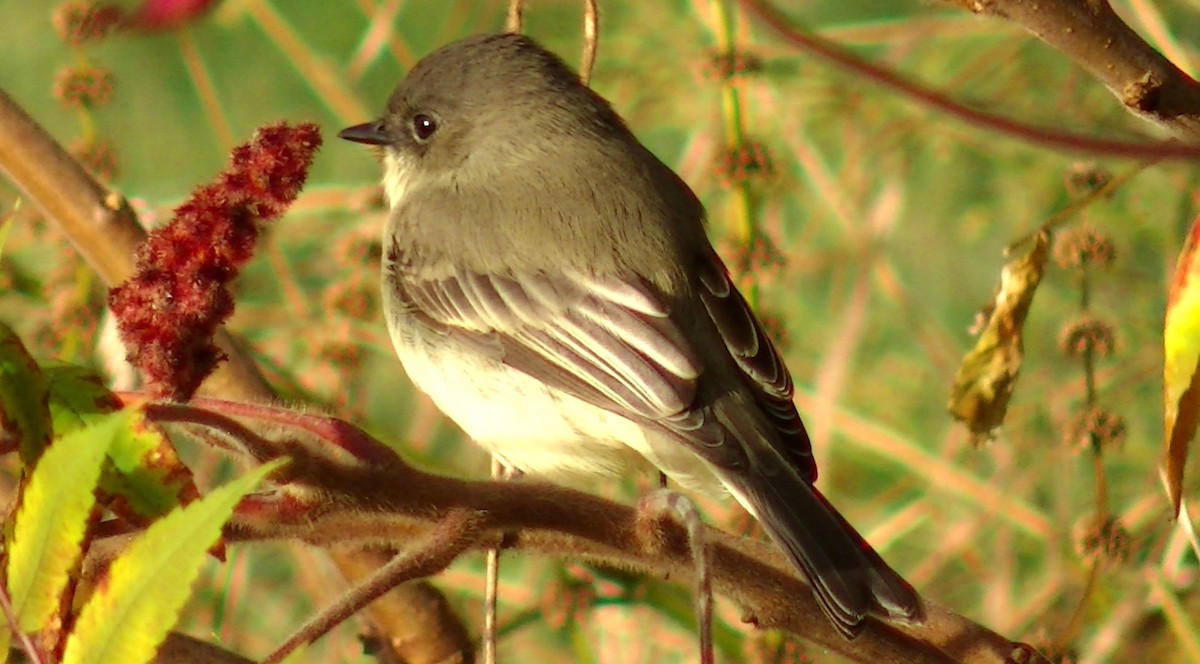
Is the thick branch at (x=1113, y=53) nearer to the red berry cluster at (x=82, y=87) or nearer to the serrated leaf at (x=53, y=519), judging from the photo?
the serrated leaf at (x=53, y=519)

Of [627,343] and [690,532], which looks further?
[627,343]

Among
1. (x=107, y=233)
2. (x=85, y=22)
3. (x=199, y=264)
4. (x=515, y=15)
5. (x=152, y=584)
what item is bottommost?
(x=152, y=584)

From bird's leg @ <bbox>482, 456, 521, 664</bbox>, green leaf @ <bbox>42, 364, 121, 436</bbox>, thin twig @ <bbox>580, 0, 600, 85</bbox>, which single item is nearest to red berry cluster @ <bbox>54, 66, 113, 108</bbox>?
thin twig @ <bbox>580, 0, 600, 85</bbox>

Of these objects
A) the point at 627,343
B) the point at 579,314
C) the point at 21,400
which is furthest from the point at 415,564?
the point at 579,314

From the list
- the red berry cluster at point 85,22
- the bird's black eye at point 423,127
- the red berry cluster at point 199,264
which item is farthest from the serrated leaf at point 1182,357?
the red berry cluster at point 85,22

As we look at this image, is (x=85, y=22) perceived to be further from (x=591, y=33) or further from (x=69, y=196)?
(x=591, y=33)

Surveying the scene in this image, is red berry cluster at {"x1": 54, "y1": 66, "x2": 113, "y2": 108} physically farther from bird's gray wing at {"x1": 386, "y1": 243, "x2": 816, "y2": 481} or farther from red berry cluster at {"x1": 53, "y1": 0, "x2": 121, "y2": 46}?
bird's gray wing at {"x1": 386, "y1": 243, "x2": 816, "y2": 481}

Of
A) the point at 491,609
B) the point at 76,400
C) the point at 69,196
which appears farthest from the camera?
the point at 69,196

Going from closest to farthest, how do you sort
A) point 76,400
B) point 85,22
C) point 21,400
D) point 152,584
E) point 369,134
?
1. point 152,584
2. point 21,400
3. point 76,400
4. point 85,22
5. point 369,134
